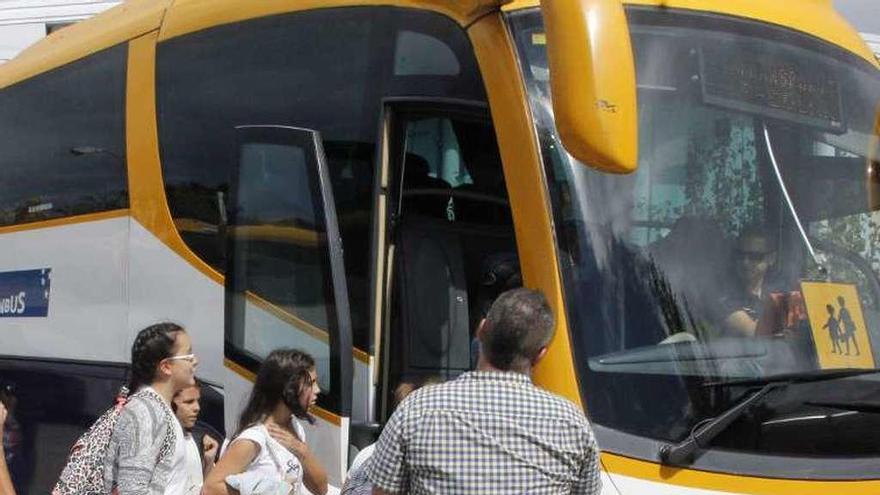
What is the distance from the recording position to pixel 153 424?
565 centimetres

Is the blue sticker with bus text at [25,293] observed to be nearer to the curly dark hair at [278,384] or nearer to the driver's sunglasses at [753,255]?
the curly dark hair at [278,384]

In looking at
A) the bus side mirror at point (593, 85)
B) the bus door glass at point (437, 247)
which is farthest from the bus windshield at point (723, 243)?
the bus side mirror at point (593, 85)

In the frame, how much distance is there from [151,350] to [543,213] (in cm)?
160

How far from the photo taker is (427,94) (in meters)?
5.87

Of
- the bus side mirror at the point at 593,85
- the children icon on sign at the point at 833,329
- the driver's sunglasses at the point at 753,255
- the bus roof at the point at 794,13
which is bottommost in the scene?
the children icon on sign at the point at 833,329

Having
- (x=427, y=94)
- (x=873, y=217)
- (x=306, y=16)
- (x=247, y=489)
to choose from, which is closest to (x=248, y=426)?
(x=247, y=489)

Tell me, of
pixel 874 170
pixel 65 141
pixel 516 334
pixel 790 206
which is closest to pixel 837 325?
pixel 790 206

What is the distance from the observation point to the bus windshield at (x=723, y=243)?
16.7 feet

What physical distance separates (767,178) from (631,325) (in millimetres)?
815

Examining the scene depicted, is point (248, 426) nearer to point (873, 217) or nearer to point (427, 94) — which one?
point (427, 94)

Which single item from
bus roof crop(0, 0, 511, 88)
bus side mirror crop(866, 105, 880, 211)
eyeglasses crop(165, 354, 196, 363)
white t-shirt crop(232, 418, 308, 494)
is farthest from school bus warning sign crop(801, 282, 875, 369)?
eyeglasses crop(165, 354, 196, 363)

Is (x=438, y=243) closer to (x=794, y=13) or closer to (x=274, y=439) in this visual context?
(x=274, y=439)

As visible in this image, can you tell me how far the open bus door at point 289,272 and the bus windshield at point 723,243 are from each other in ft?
3.53

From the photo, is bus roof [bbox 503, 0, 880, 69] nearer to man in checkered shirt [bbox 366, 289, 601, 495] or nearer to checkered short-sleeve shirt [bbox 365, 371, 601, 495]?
man in checkered shirt [bbox 366, 289, 601, 495]
